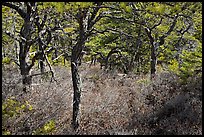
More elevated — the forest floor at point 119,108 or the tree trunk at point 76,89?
the tree trunk at point 76,89

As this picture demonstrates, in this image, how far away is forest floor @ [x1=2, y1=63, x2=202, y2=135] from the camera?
307 inches

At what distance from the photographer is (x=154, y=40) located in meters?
12.6

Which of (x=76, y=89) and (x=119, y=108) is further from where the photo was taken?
(x=119, y=108)

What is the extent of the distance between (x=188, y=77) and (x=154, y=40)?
10.2 feet

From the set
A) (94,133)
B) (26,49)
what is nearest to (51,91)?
(26,49)

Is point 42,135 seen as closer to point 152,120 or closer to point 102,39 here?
point 152,120

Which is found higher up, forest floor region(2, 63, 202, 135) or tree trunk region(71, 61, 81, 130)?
tree trunk region(71, 61, 81, 130)

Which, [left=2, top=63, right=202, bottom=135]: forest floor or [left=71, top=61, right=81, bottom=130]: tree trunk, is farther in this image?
[left=2, top=63, right=202, bottom=135]: forest floor

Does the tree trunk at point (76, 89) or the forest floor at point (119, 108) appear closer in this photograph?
the tree trunk at point (76, 89)

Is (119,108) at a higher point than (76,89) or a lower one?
lower

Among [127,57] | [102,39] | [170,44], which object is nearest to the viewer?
[170,44]

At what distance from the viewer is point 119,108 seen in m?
9.01

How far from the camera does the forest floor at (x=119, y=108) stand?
781 centimetres

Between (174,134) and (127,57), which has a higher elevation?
(127,57)
